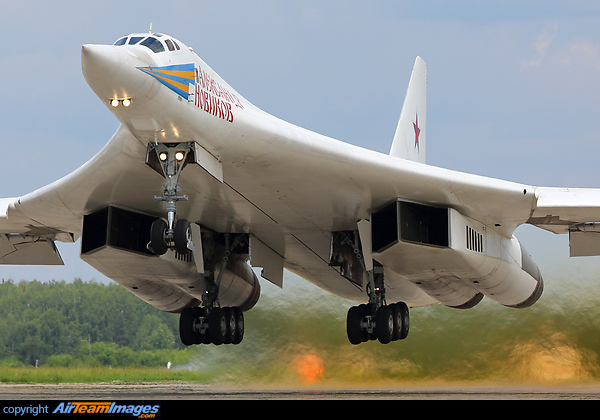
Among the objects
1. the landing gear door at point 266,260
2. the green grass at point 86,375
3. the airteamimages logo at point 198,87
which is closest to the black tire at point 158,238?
the airteamimages logo at point 198,87

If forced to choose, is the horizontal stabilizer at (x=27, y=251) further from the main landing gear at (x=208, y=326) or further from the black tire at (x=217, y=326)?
the black tire at (x=217, y=326)

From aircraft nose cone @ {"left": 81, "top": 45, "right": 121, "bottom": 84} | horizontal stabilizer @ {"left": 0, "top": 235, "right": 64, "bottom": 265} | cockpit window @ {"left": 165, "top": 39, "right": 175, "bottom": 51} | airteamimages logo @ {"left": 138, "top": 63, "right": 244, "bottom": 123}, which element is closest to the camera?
aircraft nose cone @ {"left": 81, "top": 45, "right": 121, "bottom": 84}

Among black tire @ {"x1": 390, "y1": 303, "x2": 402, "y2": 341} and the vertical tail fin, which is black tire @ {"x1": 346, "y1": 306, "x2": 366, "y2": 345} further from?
the vertical tail fin

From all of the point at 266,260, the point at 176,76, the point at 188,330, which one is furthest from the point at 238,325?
the point at 176,76

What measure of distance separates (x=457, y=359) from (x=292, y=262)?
3822 mm

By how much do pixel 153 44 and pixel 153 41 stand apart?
5cm

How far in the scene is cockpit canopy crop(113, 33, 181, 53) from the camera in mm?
8992

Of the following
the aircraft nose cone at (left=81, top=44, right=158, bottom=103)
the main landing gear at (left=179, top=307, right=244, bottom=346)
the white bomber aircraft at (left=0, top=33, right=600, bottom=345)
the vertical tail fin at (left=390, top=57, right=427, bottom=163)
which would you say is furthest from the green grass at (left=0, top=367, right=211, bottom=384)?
the aircraft nose cone at (left=81, top=44, right=158, bottom=103)

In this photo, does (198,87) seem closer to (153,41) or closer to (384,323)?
(153,41)

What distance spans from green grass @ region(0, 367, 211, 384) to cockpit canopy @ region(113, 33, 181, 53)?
937cm

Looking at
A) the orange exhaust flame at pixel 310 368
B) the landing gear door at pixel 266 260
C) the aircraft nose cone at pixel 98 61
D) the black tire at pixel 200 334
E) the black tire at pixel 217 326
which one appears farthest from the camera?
the orange exhaust flame at pixel 310 368

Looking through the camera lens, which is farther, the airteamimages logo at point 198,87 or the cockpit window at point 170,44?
the cockpit window at point 170,44

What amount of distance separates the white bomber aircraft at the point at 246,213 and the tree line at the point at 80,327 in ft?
13.0
